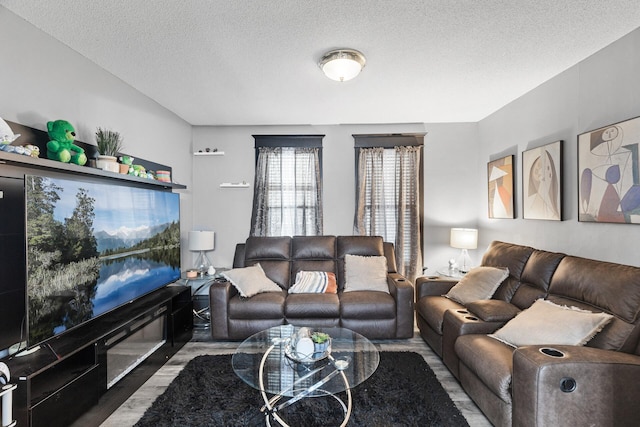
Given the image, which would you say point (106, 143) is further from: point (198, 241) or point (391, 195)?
point (391, 195)

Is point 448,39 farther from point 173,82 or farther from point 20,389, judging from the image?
point 20,389

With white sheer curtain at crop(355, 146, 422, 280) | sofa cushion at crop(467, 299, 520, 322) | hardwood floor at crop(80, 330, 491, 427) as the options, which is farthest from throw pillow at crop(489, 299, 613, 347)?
white sheer curtain at crop(355, 146, 422, 280)

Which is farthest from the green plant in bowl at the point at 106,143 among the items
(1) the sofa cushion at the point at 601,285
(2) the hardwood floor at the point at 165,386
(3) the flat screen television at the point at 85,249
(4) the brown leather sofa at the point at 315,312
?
(1) the sofa cushion at the point at 601,285

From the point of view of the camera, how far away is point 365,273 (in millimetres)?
3516

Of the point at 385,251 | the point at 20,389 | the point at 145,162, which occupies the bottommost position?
the point at 20,389

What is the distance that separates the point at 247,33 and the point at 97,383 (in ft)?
8.37

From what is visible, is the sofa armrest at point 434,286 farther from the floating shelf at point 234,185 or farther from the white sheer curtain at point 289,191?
the floating shelf at point 234,185

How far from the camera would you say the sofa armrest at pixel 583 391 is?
59.5 inches

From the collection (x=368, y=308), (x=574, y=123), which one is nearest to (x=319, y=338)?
(x=368, y=308)

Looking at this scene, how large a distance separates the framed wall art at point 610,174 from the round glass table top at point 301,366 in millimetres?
2060

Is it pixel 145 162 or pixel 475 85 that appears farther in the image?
pixel 145 162

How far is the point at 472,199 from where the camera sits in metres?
4.29

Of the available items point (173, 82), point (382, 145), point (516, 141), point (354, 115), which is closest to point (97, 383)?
point (173, 82)

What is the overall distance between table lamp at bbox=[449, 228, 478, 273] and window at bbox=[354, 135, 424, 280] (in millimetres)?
520
